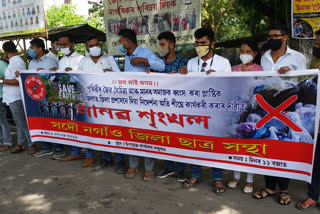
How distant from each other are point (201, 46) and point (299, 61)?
3.47ft

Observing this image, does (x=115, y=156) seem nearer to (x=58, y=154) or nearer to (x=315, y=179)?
(x=58, y=154)

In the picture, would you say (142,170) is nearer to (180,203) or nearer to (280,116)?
(180,203)

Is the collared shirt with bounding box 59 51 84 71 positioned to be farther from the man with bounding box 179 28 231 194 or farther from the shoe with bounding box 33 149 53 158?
the man with bounding box 179 28 231 194

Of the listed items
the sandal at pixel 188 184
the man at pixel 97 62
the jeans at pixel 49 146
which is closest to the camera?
the sandal at pixel 188 184

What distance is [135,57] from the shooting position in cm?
376

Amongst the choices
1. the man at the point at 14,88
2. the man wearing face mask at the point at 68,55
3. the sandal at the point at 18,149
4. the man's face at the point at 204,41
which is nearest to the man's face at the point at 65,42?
the man wearing face mask at the point at 68,55

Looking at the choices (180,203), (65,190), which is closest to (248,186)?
(180,203)

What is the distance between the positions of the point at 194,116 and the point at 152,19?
102 inches

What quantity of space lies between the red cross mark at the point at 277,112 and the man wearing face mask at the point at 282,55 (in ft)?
1.15

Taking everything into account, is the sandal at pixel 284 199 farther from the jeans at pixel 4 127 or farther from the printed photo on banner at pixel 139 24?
the jeans at pixel 4 127

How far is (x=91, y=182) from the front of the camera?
3.92 metres

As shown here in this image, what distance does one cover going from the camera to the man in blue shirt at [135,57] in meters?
3.72

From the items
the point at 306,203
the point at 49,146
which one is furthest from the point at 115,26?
the point at 306,203

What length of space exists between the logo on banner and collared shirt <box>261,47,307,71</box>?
331cm
